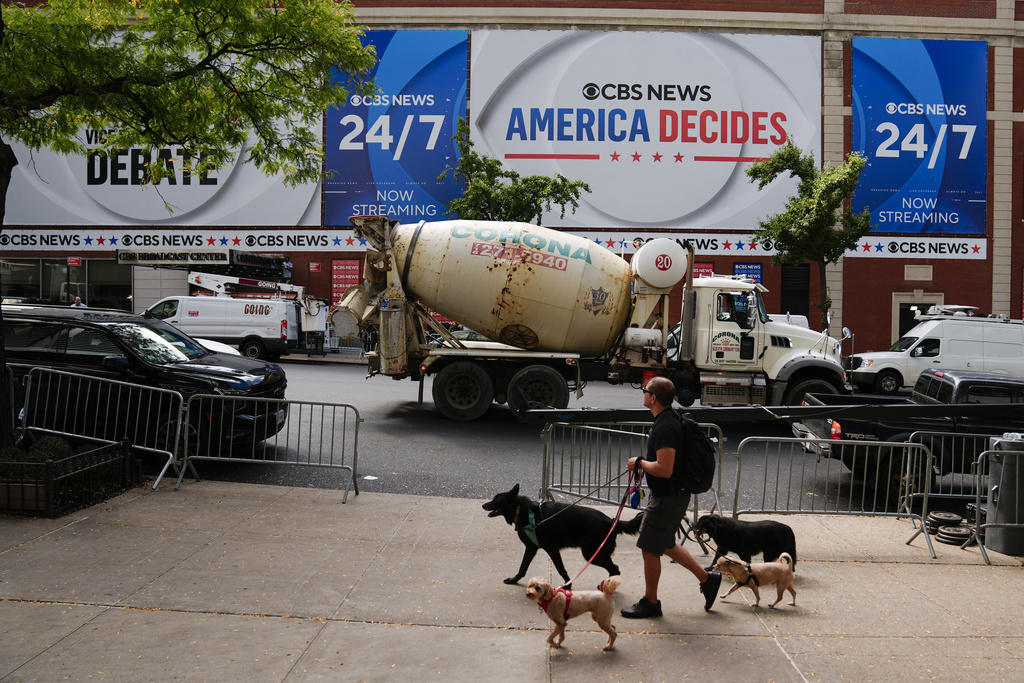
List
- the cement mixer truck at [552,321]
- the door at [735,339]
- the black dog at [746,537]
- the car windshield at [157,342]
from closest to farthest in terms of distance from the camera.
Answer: the black dog at [746,537], the car windshield at [157,342], the cement mixer truck at [552,321], the door at [735,339]

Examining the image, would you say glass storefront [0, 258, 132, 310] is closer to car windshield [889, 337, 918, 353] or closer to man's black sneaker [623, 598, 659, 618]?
car windshield [889, 337, 918, 353]

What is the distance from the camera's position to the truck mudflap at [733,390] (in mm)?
12680

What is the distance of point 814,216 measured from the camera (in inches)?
798

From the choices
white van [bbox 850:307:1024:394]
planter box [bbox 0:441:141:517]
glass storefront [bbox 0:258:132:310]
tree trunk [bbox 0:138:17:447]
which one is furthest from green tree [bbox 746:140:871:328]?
glass storefront [bbox 0:258:132:310]

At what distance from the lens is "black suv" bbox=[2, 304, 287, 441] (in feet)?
27.6

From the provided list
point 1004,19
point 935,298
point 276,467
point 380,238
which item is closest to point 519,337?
point 380,238

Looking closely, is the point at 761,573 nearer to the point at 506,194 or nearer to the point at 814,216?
the point at 814,216

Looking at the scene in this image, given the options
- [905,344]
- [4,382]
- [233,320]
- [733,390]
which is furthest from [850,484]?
[233,320]

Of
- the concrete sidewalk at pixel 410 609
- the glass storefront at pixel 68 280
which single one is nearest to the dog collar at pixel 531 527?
the concrete sidewalk at pixel 410 609

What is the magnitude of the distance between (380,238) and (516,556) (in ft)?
24.5

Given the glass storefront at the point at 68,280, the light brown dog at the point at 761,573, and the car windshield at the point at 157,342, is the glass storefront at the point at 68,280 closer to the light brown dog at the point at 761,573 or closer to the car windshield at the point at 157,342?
the car windshield at the point at 157,342

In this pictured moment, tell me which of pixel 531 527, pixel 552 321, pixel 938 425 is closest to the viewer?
pixel 531 527

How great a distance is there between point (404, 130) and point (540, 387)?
729 inches

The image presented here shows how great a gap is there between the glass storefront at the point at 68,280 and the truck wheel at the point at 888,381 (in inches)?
1087
